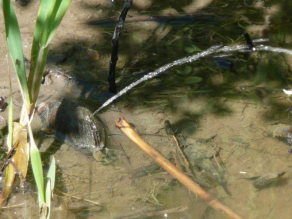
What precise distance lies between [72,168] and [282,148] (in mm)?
1475

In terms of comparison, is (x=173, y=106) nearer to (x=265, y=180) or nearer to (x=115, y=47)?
(x=115, y=47)

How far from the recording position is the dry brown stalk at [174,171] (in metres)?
2.40

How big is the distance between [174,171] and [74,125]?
79 centimetres

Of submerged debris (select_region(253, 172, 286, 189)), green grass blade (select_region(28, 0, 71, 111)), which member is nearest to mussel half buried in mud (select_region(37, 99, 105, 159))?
green grass blade (select_region(28, 0, 71, 111))

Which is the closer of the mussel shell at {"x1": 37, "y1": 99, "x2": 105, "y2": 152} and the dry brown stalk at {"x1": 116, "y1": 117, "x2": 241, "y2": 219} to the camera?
the dry brown stalk at {"x1": 116, "y1": 117, "x2": 241, "y2": 219}

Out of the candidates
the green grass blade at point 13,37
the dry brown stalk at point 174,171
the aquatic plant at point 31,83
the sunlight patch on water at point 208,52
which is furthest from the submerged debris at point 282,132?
the green grass blade at point 13,37

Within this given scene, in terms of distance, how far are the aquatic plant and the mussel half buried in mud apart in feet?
1.83

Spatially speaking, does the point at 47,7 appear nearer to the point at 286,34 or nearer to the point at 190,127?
the point at 190,127

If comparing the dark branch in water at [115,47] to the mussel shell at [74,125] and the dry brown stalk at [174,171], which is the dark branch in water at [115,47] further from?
the dry brown stalk at [174,171]

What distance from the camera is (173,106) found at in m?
3.12

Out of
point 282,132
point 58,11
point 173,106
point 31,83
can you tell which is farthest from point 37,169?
point 282,132

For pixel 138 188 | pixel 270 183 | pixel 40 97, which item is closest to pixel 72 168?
pixel 138 188

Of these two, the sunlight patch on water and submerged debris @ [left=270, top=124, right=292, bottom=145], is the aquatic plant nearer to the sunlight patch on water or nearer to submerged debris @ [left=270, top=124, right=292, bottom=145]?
the sunlight patch on water

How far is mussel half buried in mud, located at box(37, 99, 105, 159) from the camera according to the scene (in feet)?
9.05
